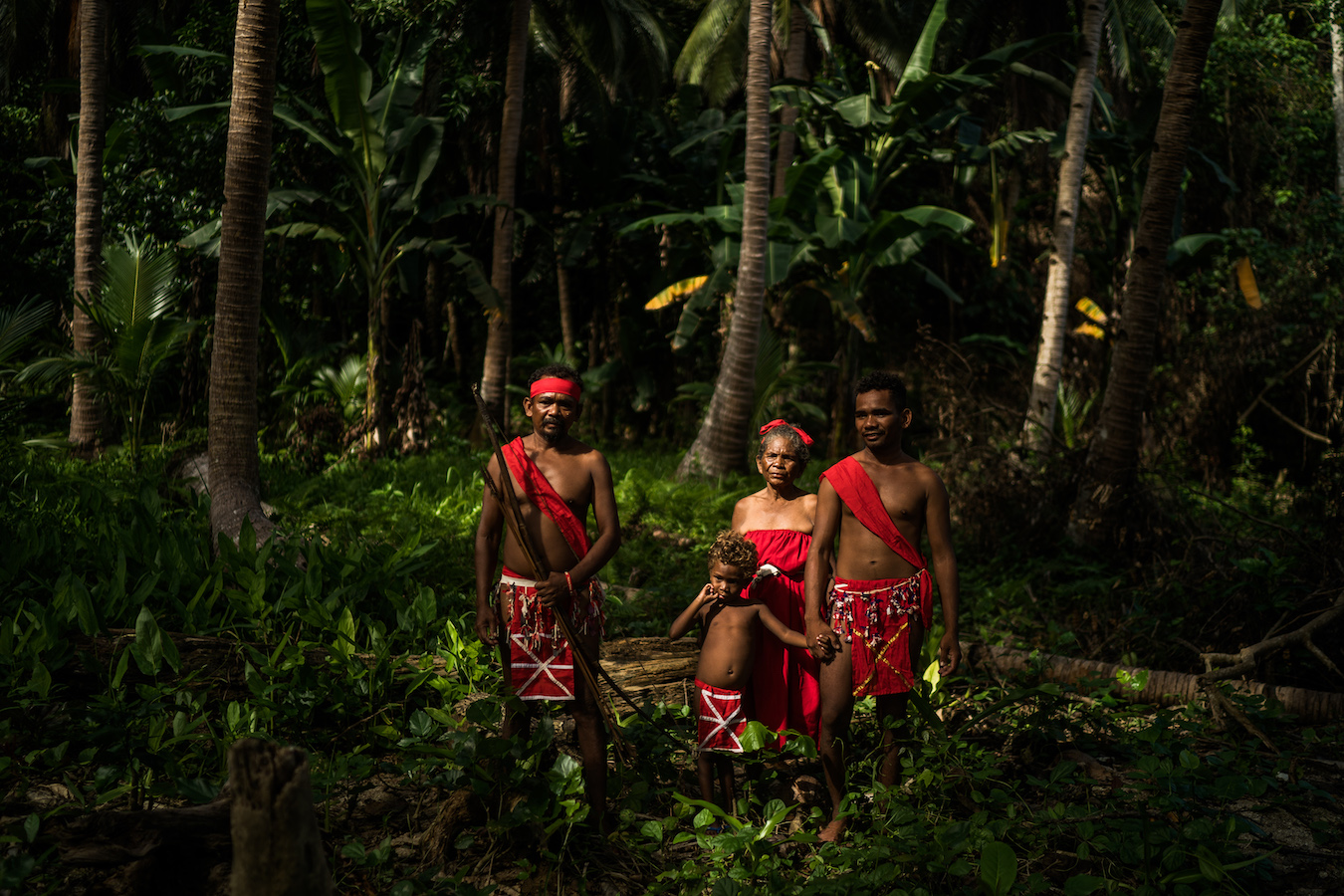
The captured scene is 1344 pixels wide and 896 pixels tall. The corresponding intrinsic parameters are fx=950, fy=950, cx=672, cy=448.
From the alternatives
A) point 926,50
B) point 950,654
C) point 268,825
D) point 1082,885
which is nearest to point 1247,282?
point 926,50

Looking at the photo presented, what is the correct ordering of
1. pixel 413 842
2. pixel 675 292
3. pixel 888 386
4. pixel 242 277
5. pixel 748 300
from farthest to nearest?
1. pixel 675 292
2. pixel 748 300
3. pixel 242 277
4. pixel 888 386
5. pixel 413 842

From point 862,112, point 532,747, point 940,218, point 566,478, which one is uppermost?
point 862,112

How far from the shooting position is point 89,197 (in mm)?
9836

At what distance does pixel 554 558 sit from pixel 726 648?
0.74m

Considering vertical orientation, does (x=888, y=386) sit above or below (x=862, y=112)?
below

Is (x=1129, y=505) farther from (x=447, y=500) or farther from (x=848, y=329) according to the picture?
(x=447, y=500)

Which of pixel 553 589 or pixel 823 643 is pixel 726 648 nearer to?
pixel 823 643

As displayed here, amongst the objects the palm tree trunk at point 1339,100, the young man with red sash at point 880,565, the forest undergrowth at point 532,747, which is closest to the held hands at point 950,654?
the young man with red sash at point 880,565

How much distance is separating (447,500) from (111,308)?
368cm

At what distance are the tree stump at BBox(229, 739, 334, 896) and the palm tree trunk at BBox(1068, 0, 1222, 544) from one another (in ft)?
19.7

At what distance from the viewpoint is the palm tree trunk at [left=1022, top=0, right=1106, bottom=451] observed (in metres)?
9.34

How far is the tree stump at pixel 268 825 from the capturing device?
192 centimetres

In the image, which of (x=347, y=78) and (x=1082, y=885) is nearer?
(x=1082, y=885)

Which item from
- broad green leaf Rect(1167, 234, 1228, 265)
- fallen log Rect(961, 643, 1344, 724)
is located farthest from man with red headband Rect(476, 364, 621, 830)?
broad green leaf Rect(1167, 234, 1228, 265)
